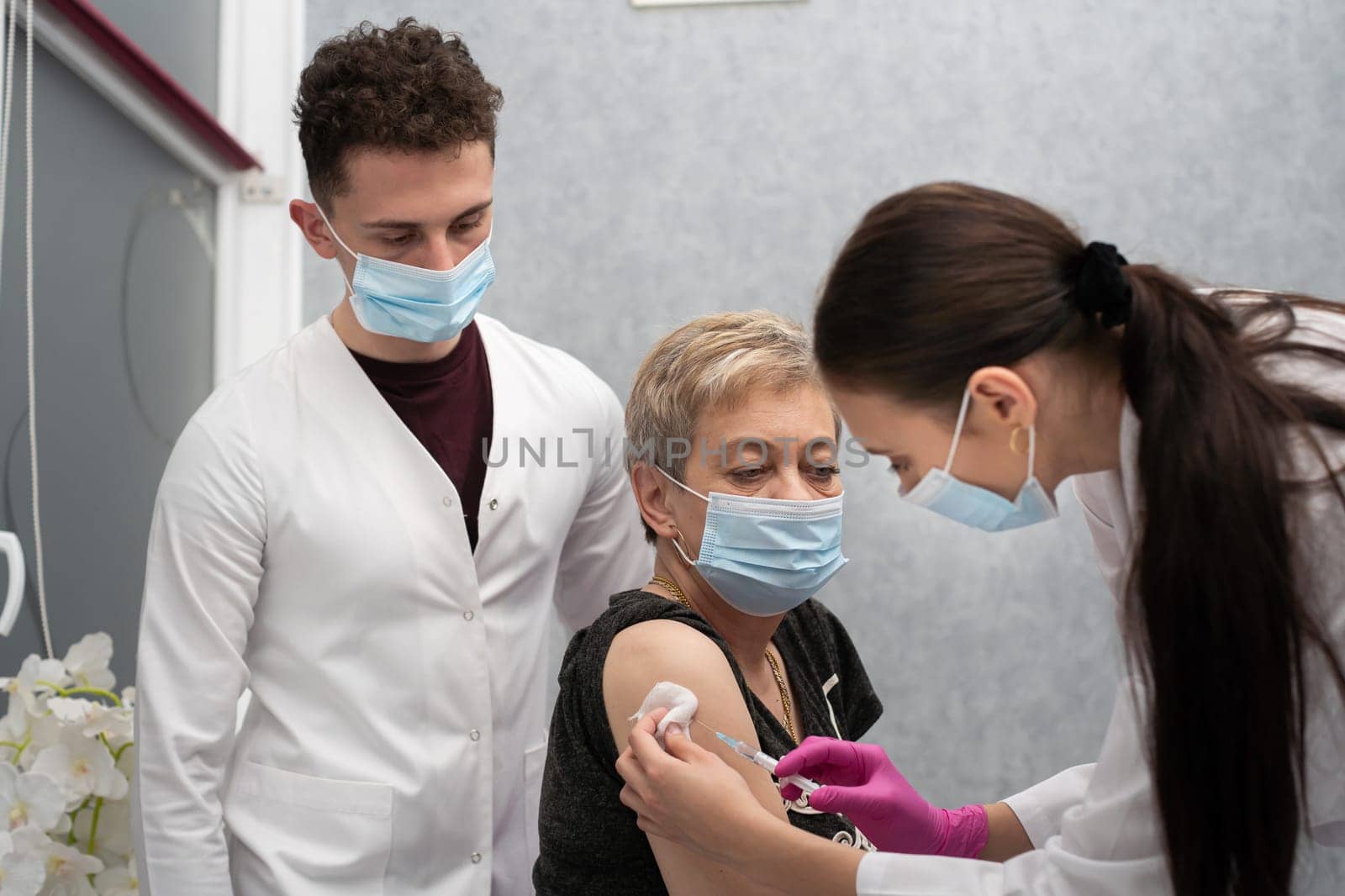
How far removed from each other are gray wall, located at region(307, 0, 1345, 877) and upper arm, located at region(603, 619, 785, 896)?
1258 millimetres

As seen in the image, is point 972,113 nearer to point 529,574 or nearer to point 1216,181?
point 1216,181

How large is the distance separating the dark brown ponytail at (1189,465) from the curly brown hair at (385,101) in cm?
72

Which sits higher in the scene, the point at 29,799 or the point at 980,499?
the point at 980,499

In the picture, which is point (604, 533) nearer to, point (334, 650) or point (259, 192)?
point (334, 650)

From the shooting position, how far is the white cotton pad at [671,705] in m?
1.22

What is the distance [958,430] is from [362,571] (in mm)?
849

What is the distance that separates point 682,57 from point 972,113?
2.07 ft

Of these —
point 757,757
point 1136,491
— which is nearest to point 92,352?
point 757,757

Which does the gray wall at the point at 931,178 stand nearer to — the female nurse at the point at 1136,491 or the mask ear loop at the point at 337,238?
the mask ear loop at the point at 337,238

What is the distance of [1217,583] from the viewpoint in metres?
0.94

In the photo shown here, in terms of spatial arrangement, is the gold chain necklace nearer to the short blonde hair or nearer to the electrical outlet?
the short blonde hair

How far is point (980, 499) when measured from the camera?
1.12 m

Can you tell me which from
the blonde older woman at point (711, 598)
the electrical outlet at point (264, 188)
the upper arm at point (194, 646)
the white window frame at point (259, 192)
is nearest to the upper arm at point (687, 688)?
the blonde older woman at point (711, 598)

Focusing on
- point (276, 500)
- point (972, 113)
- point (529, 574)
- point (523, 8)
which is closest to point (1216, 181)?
point (972, 113)
